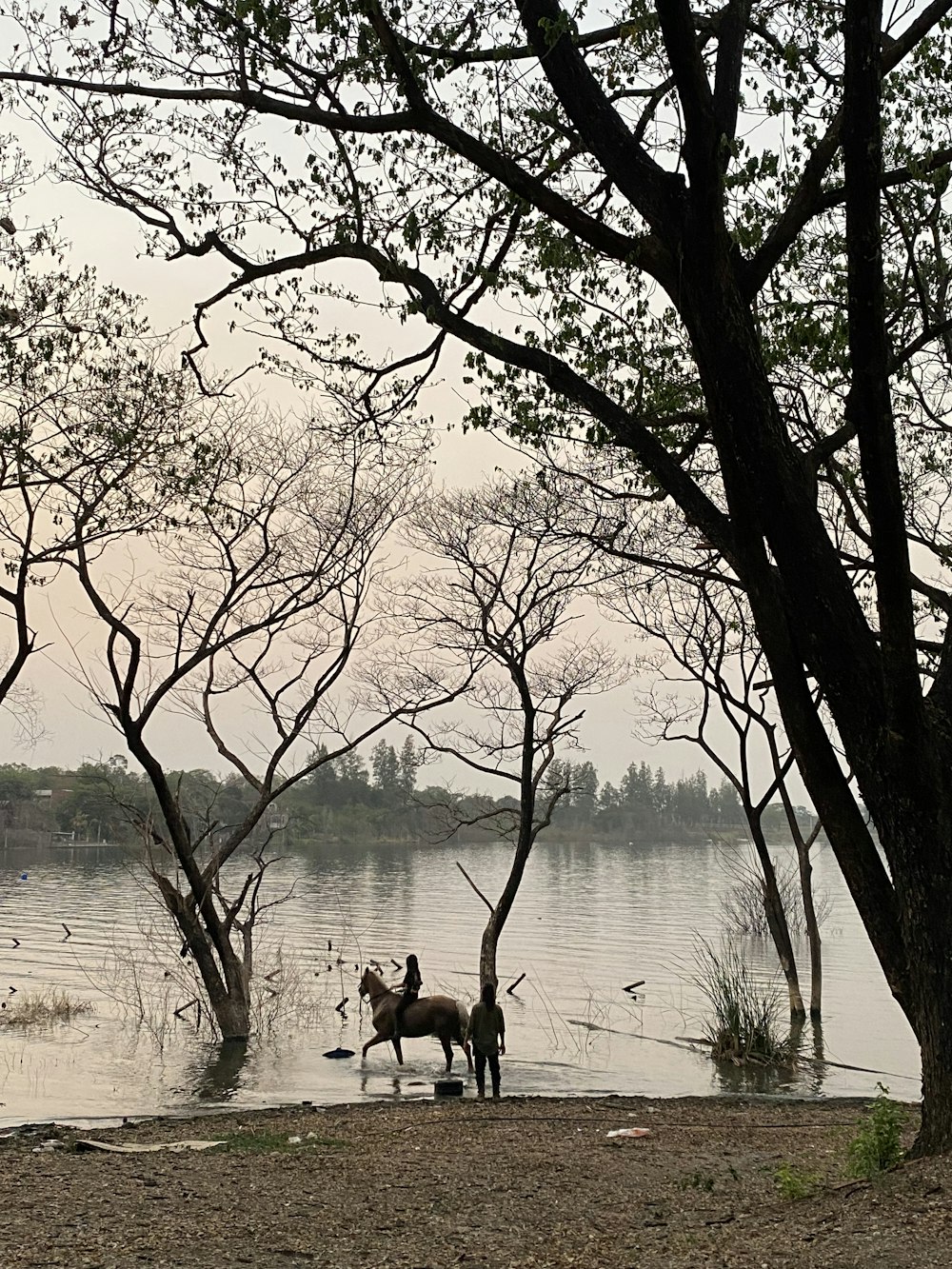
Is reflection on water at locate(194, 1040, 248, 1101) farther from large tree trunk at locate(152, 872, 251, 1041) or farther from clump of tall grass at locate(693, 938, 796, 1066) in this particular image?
clump of tall grass at locate(693, 938, 796, 1066)

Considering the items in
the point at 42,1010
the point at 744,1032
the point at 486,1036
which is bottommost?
the point at 42,1010

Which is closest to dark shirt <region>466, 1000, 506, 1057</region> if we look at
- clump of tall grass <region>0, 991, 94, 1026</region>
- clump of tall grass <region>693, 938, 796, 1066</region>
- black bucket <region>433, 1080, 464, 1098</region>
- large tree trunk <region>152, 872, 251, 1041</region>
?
black bucket <region>433, 1080, 464, 1098</region>

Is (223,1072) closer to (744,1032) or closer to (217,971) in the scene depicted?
(217,971)

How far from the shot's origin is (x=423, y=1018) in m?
14.8

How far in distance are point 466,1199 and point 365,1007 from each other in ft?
50.5

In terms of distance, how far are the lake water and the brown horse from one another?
23.8 inches

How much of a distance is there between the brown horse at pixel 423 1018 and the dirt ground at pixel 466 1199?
4.65 meters

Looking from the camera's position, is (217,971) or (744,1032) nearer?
(744,1032)

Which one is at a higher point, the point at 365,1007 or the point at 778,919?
the point at 778,919

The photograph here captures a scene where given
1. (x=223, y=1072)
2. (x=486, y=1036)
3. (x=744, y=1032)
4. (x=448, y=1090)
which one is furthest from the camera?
(x=744, y=1032)

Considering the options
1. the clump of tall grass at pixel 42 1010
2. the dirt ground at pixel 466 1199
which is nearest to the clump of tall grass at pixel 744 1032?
the dirt ground at pixel 466 1199

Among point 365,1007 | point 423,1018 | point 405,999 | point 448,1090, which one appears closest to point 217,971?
point 405,999

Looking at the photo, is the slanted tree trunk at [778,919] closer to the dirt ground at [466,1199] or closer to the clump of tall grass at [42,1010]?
the dirt ground at [466,1199]

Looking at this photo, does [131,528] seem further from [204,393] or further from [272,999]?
[272,999]
